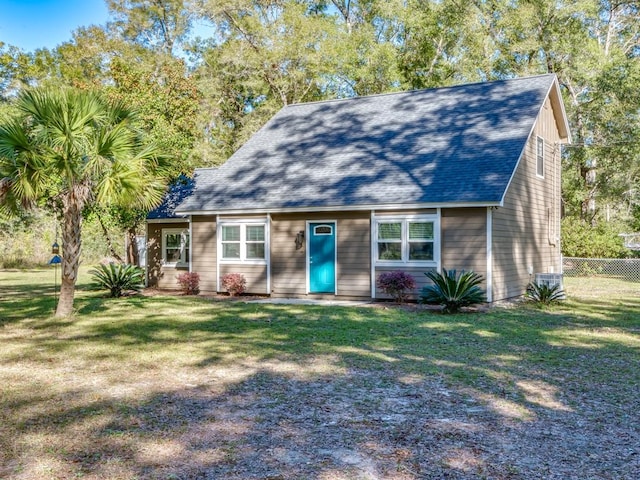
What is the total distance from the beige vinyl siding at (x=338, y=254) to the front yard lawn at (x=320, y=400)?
4161mm

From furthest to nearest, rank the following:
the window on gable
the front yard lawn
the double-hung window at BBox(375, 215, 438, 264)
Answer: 1. the window on gable
2. the double-hung window at BBox(375, 215, 438, 264)
3. the front yard lawn

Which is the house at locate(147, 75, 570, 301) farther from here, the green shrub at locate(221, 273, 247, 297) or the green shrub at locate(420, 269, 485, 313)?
the green shrub at locate(420, 269, 485, 313)

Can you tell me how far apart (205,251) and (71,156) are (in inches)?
284

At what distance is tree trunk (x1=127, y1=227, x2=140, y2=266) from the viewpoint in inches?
824

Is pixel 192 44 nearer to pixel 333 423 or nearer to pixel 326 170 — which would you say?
pixel 326 170

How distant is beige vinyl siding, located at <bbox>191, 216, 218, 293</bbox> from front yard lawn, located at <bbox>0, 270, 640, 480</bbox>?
6.49 m

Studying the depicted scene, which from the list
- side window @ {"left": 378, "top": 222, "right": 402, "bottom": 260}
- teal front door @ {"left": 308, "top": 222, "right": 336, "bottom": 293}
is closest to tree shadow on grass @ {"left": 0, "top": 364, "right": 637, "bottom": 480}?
side window @ {"left": 378, "top": 222, "right": 402, "bottom": 260}

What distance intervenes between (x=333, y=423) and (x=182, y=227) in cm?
1528

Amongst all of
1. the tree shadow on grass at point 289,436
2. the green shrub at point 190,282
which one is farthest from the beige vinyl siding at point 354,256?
the tree shadow on grass at point 289,436

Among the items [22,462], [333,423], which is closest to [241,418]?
[333,423]

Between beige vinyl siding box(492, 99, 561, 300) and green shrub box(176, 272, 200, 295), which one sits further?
green shrub box(176, 272, 200, 295)

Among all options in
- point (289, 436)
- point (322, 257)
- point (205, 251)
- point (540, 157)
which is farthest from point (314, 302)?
point (289, 436)

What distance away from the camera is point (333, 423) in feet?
17.1

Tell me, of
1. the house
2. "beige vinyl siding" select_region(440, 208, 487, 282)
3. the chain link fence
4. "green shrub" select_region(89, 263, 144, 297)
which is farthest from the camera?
the chain link fence
